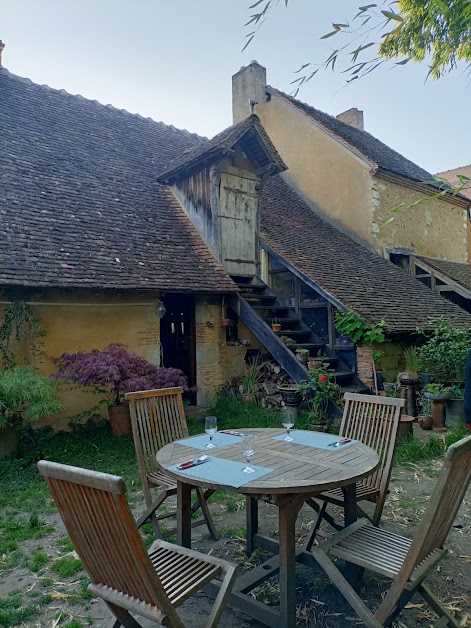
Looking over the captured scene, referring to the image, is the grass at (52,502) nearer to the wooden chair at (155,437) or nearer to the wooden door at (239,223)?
the wooden chair at (155,437)

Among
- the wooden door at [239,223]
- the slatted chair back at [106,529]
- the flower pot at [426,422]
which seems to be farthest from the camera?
the wooden door at [239,223]

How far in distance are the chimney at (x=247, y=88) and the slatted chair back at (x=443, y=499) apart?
511 inches

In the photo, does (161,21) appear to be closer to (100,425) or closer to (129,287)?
(129,287)

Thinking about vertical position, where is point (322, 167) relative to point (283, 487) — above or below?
above

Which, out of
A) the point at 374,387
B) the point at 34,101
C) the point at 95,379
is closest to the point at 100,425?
the point at 95,379

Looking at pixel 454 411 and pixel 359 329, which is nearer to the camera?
pixel 454 411

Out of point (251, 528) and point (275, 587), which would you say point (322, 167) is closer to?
point (251, 528)

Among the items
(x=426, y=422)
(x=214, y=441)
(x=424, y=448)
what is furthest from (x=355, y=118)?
(x=214, y=441)

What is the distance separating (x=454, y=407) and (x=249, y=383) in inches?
148

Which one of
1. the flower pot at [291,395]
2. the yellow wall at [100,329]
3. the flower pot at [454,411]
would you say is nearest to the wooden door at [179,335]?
the yellow wall at [100,329]

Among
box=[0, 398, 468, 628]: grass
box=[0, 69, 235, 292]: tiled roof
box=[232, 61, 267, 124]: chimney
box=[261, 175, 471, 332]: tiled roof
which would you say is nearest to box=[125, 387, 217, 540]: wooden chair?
box=[0, 398, 468, 628]: grass

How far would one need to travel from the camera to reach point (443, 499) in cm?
212

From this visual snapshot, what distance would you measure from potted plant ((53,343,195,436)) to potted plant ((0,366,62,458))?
1.73 ft

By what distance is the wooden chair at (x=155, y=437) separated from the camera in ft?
11.5
